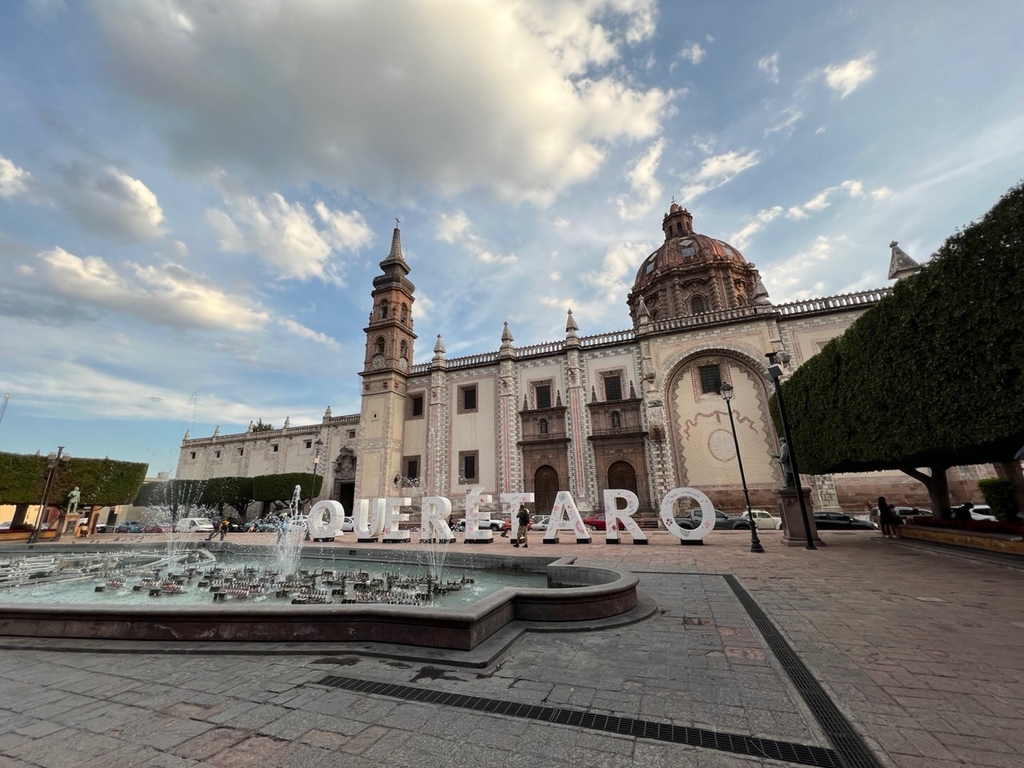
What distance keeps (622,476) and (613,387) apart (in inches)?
217

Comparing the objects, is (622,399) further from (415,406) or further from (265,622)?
(265,622)

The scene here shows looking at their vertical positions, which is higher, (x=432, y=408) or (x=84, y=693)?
(x=432, y=408)

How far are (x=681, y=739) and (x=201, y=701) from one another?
Answer: 335 cm

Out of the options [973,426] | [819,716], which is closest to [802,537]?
[973,426]

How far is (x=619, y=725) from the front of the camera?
2.74 metres

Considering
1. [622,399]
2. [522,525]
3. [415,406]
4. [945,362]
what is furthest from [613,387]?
[945,362]

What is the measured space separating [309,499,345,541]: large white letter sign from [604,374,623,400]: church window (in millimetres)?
16585

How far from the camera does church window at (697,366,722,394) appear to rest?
2425 centimetres

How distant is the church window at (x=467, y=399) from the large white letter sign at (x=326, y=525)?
12.9 m

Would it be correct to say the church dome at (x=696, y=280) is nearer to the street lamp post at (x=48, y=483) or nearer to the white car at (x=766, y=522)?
the white car at (x=766, y=522)

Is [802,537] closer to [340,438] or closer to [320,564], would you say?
[320,564]

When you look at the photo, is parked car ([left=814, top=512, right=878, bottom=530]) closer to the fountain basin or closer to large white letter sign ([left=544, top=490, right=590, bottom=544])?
large white letter sign ([left=544, top=490, right=590, bottom=544])

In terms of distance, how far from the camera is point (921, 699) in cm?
302

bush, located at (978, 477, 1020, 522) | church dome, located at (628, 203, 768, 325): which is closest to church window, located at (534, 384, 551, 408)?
church dome, located at (628, 203, 768, 325)
